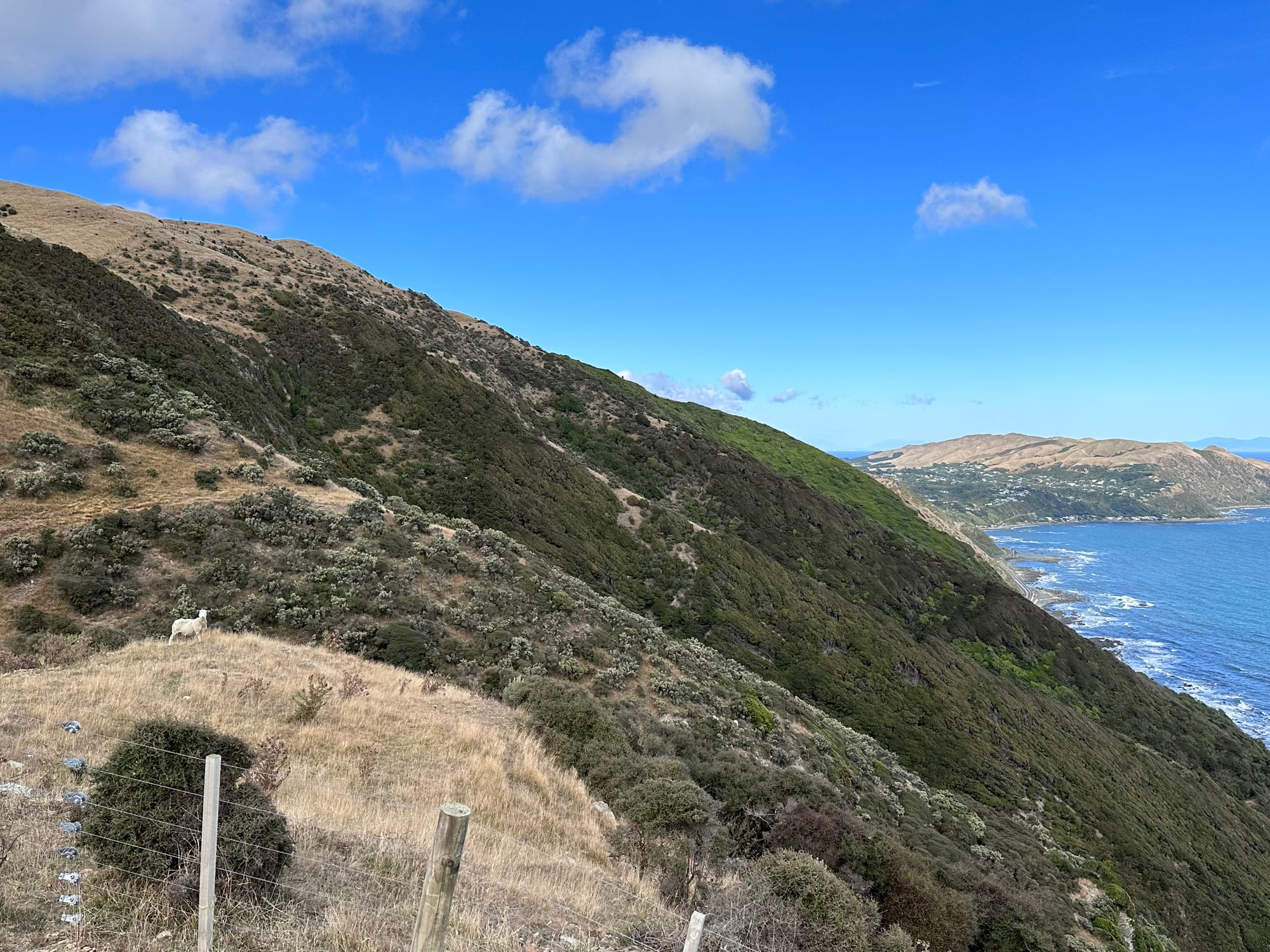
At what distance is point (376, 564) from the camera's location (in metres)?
18.7

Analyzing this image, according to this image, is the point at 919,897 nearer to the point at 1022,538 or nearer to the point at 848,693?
the point at 848,693

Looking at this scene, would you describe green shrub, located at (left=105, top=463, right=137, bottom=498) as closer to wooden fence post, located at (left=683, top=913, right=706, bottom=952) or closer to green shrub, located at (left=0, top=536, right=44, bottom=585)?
green shrub, located at (left=0, top=536, right=44, bottom=585)

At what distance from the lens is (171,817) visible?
219 inches

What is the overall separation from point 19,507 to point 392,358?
99.4ft

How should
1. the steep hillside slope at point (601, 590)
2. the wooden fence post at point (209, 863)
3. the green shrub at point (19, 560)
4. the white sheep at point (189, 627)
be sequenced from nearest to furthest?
the wooden fence post at point (209, 863), the white sheep at point (189, 627), the green shrub at point (19, 560), the steep hillside slope at point (601, 590)

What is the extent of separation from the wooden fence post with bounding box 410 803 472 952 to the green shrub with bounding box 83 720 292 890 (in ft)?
8.03

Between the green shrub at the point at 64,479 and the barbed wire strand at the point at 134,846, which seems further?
the green shrub at the point at 64,479

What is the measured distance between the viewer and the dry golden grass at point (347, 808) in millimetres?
5059

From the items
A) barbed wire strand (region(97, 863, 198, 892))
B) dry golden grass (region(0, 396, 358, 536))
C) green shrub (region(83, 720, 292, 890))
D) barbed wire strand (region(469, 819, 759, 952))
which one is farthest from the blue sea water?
dry golden grass (region(0, 396, 358, 536))

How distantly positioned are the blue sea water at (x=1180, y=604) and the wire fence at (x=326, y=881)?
82901mm

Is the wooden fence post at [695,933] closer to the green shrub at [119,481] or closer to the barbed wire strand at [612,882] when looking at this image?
the barbed wire strand at [612,882]

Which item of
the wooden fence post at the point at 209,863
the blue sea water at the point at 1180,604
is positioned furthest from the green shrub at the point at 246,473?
the blue sea water at the point at 1180,604

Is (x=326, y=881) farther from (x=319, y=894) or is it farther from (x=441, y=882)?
(x=441, y=882)

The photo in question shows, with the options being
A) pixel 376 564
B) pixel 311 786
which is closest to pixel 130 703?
pixel 311 786
